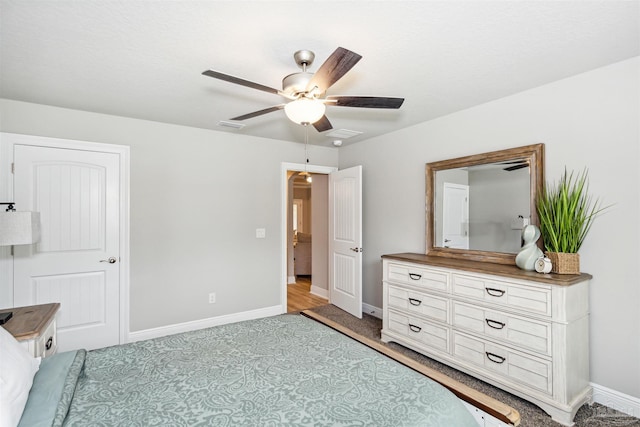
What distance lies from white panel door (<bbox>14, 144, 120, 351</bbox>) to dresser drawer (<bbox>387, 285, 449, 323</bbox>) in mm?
2859

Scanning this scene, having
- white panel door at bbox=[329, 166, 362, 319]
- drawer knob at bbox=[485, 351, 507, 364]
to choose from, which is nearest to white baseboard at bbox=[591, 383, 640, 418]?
drawer knob at bbox=[485, 351, 507, 364]

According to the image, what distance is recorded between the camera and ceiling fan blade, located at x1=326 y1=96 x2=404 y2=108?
187cm

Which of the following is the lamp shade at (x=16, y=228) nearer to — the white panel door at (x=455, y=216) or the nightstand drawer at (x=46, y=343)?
the nightstand drawer at (x=46, y=343)

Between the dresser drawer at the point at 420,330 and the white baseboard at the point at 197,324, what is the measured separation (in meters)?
1.67

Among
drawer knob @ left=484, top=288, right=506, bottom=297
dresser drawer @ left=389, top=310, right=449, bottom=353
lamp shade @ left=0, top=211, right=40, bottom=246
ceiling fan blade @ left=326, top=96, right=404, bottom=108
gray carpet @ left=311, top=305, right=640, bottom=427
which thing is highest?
ceiling fan blade @ left=326, top=96, right=404, bottom=108

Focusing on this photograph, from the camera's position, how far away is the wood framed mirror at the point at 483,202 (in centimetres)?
263

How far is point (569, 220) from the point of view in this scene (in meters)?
2.23

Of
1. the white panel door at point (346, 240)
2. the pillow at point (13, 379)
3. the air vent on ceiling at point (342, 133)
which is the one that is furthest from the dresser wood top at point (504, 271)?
the pillow at point (13, 379)

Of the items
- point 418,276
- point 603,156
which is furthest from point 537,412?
point 603,156

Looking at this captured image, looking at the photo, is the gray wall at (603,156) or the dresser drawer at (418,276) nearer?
the gray wall at (603,156)

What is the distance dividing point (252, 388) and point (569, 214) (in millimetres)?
2379

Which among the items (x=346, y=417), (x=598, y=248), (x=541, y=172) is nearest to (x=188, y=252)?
(x=346, y=417)

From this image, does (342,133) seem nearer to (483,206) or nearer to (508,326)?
(483,206)

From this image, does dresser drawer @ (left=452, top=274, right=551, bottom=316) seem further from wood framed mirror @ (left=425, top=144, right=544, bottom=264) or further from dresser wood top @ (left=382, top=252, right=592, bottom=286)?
wood framed mirror @ (left=425, top=144, right=544, bottom=264)
